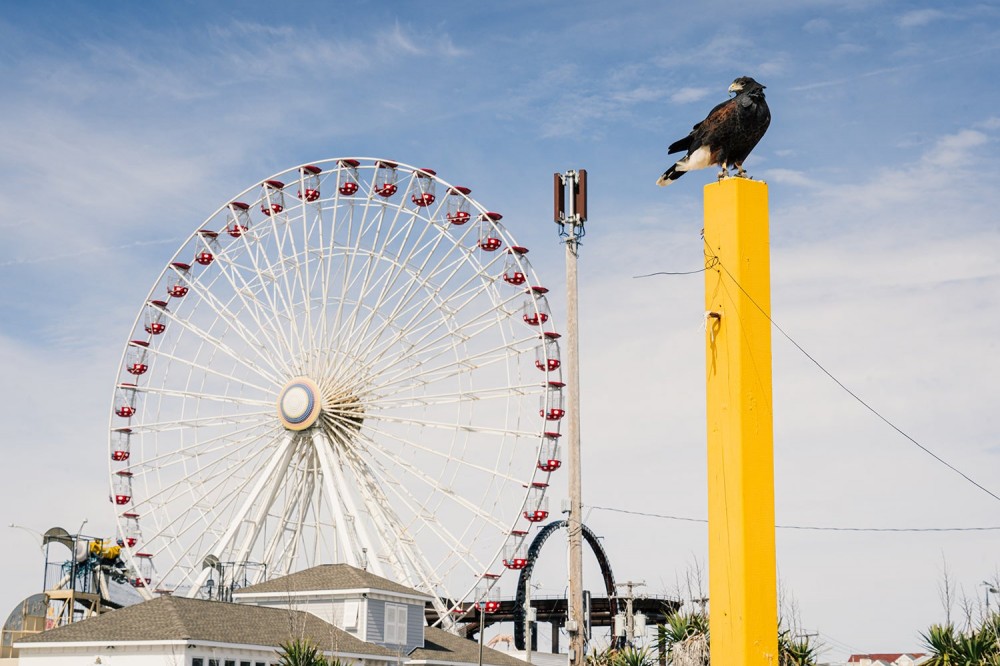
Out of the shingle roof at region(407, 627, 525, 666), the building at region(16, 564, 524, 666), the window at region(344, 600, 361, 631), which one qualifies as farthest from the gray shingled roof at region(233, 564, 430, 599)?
the shingle roof at region(407, 627, 525, 666)

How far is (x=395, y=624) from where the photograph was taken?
42.6m

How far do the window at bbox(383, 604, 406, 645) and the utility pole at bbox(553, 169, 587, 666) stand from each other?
944cm

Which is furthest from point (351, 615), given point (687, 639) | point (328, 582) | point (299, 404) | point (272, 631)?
point (687, 639)

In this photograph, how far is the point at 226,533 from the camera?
170ft

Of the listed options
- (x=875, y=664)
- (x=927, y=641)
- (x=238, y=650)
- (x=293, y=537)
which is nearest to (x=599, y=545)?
(x=875, y=664)

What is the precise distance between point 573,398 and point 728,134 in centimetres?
2033

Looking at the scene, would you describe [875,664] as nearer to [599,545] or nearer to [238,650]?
[599,545]

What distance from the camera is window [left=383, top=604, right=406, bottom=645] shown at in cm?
4219

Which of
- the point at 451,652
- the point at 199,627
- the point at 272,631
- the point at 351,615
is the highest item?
the point at 351,615

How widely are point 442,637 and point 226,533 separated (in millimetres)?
10141

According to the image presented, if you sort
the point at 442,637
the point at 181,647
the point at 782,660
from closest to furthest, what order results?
the point at 782,660 → the point at 181,647 → the point at 442,637

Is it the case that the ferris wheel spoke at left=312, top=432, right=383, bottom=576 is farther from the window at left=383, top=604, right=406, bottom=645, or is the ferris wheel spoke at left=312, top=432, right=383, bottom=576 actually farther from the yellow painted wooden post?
the yellow painted wooden post

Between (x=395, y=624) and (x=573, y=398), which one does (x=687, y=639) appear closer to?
(x=573, y=398)

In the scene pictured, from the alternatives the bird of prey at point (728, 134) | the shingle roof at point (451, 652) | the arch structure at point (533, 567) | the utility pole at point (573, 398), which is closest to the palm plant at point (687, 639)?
the utility pole at point (573, 398)
